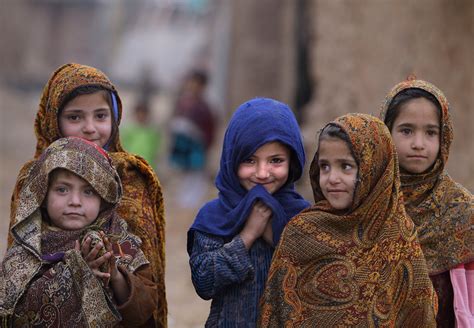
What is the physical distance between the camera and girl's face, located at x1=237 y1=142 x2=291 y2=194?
409 centimetres

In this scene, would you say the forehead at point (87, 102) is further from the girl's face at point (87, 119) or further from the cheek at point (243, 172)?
the cheek at point (243, 172)

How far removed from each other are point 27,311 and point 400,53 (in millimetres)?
5018

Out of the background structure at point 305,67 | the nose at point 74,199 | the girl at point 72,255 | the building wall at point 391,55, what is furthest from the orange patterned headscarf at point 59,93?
the building wall at point 391,55

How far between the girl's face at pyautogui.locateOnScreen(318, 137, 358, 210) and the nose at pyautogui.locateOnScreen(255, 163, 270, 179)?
242mm

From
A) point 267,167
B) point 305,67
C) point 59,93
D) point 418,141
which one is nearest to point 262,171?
point 267,167

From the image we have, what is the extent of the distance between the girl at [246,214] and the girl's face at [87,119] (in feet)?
1.81

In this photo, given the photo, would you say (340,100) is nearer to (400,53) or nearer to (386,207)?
(400,53)

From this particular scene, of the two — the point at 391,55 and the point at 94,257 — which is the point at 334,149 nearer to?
the point at 94,257

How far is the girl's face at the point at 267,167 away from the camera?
4086 mm

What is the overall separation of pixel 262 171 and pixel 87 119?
0.78 metres

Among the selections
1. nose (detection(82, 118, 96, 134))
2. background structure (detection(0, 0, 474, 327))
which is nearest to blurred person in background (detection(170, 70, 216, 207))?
background structure (detection(0, 0, 474, 327))

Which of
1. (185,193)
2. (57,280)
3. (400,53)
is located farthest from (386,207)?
(185,193)

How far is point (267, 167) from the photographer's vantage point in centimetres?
410

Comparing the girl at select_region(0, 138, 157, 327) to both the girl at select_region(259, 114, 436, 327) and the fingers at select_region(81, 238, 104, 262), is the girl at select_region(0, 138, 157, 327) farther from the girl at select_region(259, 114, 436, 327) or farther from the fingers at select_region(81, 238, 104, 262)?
the girl at select_region(259, 114, 436, 327)
